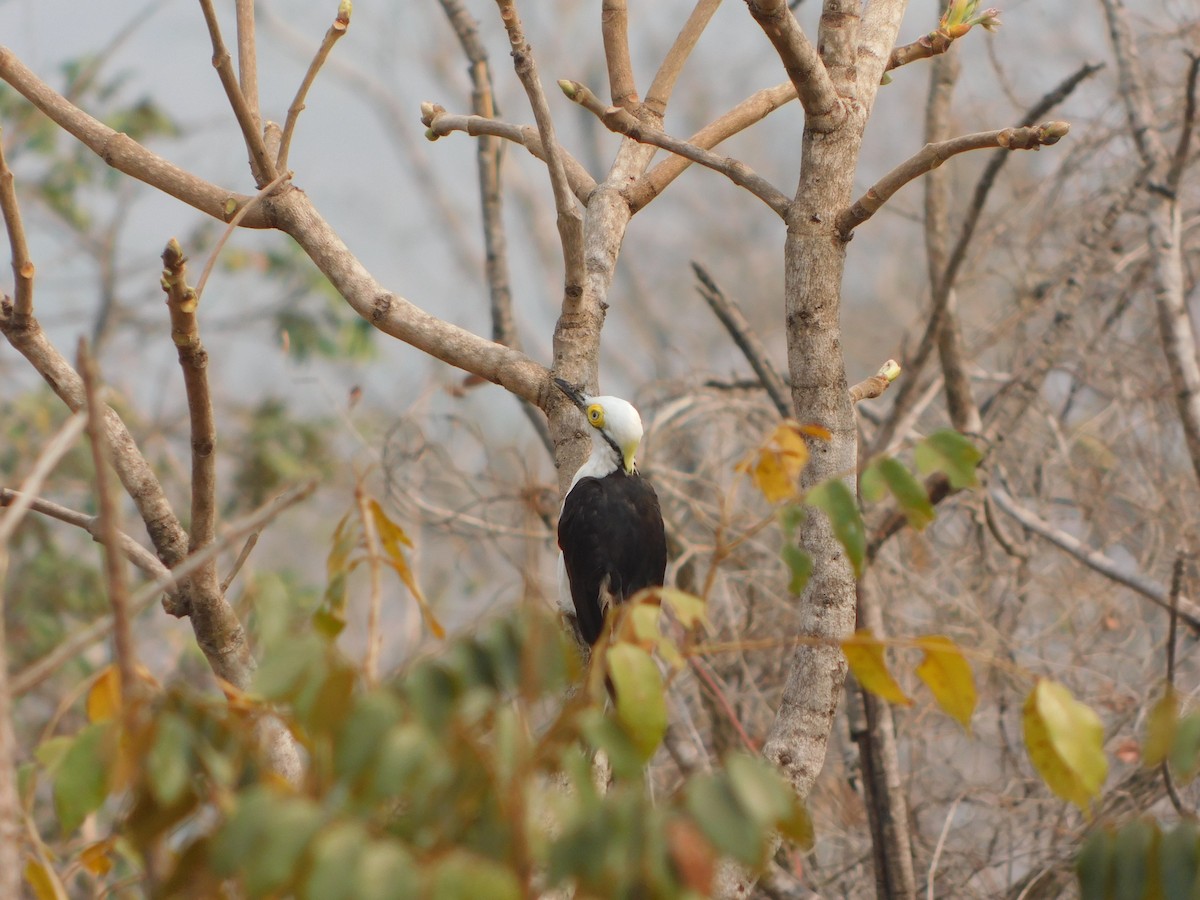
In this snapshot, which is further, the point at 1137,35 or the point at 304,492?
the point at 1137,35

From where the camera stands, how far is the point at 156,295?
9.22 meters

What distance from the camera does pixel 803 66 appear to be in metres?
2.13

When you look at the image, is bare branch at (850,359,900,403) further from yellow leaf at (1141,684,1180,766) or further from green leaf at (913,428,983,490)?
yellow leaf at (1141,684,1180,766)

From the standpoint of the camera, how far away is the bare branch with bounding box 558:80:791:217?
2316 millimetres

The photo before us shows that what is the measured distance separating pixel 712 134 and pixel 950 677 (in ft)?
7.01

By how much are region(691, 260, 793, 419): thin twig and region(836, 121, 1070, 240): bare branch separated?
4.72 feet

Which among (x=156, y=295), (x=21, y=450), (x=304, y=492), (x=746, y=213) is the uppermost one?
(x=746, y=213)

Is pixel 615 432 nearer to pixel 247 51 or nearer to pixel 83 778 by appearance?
pixel 247 51

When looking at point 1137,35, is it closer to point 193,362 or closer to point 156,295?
point 193,362

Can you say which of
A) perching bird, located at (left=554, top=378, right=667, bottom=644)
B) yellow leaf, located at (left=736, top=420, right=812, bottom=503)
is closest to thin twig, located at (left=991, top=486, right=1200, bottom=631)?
perching bird, located at (left=554, top=378, right=667, bottom=644)

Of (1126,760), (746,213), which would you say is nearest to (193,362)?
(1126,760)

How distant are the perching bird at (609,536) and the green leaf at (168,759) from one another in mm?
2370

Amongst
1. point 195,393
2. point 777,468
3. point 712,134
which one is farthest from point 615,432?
point 777,468

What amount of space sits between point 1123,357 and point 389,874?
407 cm
